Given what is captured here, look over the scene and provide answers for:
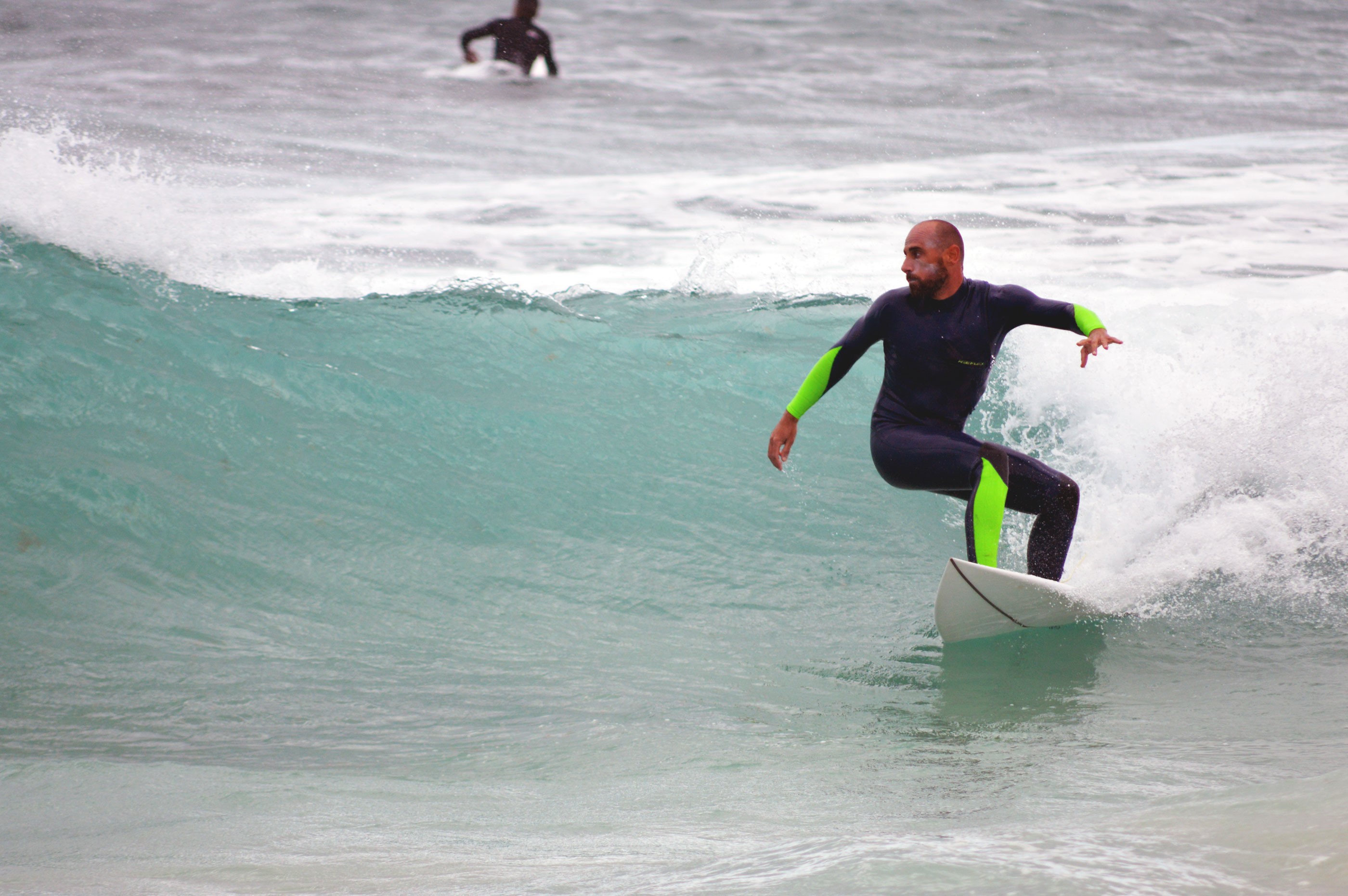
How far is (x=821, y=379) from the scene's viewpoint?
160 inches

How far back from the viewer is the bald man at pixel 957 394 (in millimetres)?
3678

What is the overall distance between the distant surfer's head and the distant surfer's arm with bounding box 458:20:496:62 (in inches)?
627

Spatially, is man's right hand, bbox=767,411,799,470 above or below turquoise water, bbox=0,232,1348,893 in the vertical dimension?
above

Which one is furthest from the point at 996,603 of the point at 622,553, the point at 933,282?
the point at 622,553

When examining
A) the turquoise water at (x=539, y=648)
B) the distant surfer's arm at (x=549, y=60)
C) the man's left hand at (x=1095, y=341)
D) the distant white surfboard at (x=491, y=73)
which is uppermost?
the distant surfer's arm at (x=549, y=60)

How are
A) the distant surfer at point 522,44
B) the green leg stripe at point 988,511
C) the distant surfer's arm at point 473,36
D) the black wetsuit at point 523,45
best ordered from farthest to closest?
the distant surfer's arm at point 473,36
the black wetsuit at point 523,45
the distant surfer at point 522,44
the green leg stripe at point 988,511

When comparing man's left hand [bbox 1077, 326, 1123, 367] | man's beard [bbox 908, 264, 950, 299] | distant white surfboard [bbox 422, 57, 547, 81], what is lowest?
man's left hand [bbox 1077, 326, 1123, 367]

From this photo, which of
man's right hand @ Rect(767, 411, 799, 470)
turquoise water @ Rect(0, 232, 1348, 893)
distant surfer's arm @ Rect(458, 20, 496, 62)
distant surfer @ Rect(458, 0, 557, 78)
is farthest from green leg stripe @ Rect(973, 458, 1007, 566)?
distant surfer's arm @ Rect(458, 20, 496, 62)

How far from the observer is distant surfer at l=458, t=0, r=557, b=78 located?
1738 cm

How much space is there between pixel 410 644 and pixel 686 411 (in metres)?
2.52

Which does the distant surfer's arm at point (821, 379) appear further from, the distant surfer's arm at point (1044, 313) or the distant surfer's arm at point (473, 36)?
the distant surfer's arm at point (473, 36)

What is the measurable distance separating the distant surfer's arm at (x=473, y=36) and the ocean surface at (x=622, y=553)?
24.2ft

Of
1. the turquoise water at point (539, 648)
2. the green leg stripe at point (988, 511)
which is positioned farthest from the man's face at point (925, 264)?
the turquoise water at point (539, 648)

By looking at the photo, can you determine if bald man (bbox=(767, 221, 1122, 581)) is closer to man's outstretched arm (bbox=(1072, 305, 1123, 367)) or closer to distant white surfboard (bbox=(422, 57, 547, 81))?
man's outstretched arm (bbox=(1072, 305, 1123, 367))
